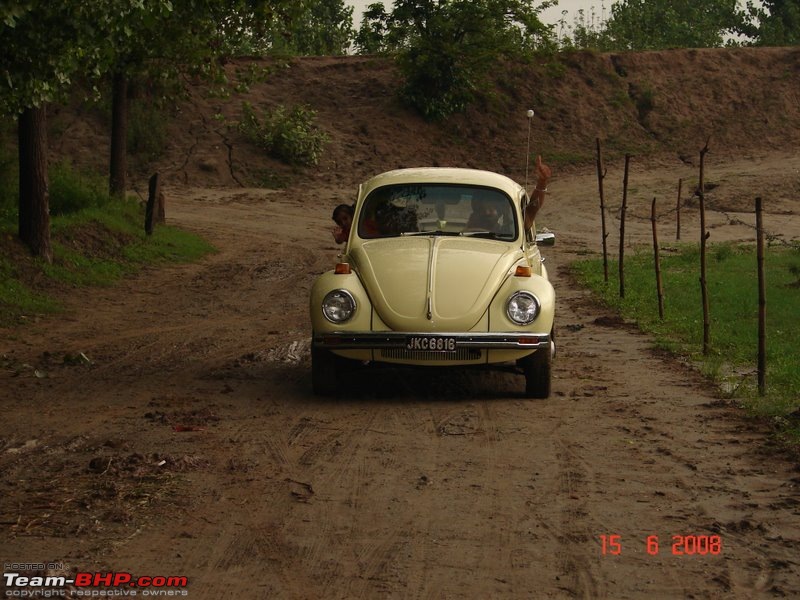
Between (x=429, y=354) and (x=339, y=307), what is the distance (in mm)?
794

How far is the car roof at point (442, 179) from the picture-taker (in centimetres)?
1066

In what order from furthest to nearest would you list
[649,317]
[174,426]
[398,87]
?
[398,87]
[649,317]
[174,426]

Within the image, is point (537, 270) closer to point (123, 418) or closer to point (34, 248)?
point (123, 418)

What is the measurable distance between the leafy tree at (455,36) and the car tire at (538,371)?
27186 mm

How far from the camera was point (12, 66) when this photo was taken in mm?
11727

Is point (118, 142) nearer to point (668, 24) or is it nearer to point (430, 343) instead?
point (430, 343)

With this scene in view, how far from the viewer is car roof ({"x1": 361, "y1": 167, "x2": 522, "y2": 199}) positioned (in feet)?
35.0

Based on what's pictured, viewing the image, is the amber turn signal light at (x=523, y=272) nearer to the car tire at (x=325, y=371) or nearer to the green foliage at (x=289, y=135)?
the car tire at (x=325, y=371)

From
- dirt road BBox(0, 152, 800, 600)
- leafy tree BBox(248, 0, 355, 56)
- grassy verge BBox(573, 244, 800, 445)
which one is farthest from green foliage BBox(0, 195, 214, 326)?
leafy tree BBox(248, 0, 355, 56)

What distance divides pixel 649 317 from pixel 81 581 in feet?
31.9

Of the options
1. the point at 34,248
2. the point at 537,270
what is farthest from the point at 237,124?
the point at 537,270

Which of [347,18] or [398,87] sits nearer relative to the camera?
[398,87]

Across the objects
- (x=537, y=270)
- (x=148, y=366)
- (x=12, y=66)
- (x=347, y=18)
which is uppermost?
(x=347, y=18)

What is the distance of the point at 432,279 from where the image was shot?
31.0 feet
